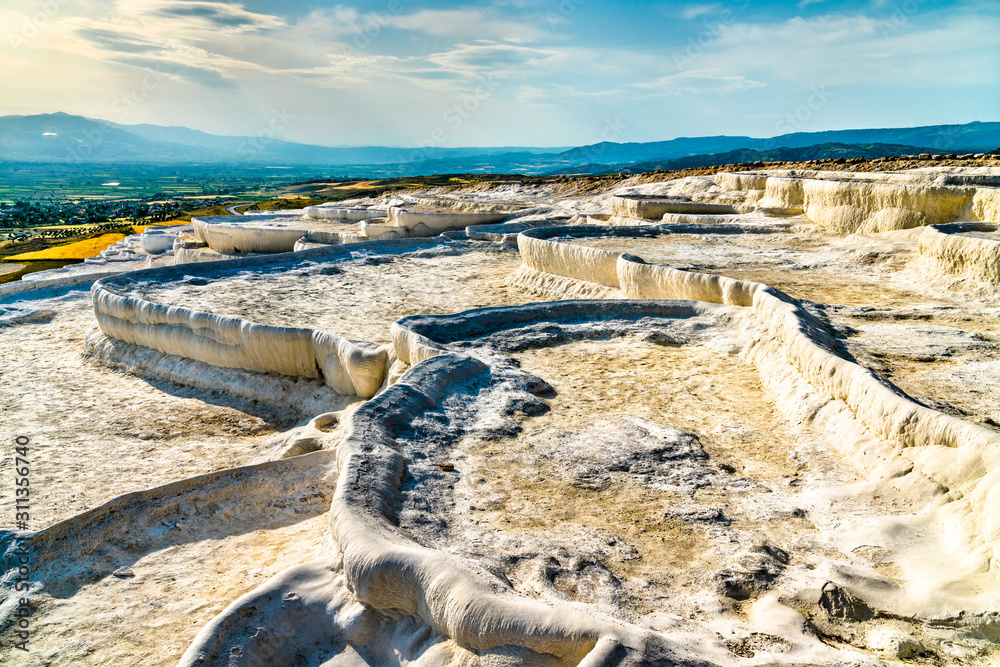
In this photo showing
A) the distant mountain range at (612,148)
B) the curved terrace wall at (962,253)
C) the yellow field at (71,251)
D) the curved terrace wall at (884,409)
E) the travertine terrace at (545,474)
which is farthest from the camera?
the distant mountain range at (612,148)

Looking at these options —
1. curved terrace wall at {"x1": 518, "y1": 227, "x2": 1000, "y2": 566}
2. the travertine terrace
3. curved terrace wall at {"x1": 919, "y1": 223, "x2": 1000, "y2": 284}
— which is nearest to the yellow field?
the travertine terrace

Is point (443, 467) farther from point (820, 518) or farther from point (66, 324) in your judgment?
point (66, 324)

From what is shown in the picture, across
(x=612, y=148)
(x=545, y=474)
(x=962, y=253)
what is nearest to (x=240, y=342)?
(x=545, y=474)

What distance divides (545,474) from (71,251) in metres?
23.6

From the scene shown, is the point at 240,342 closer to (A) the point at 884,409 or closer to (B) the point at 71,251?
(A) the point at 884,409

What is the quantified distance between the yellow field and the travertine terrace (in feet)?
48.4

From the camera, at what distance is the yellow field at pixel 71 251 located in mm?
21047

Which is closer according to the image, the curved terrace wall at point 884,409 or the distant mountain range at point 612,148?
the curved terrace wall at point 884,409

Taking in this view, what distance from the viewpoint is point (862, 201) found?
419 inches

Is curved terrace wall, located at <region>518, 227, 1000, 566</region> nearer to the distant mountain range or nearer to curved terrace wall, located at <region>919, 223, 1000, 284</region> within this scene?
curved terrace wall, located at <region>919, 223, 1000, 284</region>

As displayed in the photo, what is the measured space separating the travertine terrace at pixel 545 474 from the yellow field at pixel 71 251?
14748mm

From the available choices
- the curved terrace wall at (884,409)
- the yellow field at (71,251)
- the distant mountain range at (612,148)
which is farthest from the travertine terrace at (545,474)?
the distant mountain range at (612,148)

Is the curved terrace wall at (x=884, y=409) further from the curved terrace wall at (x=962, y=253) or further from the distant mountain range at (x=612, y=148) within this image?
the distant mountain range at (x=612, y=148)

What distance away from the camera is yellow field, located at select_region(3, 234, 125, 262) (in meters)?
21.0
